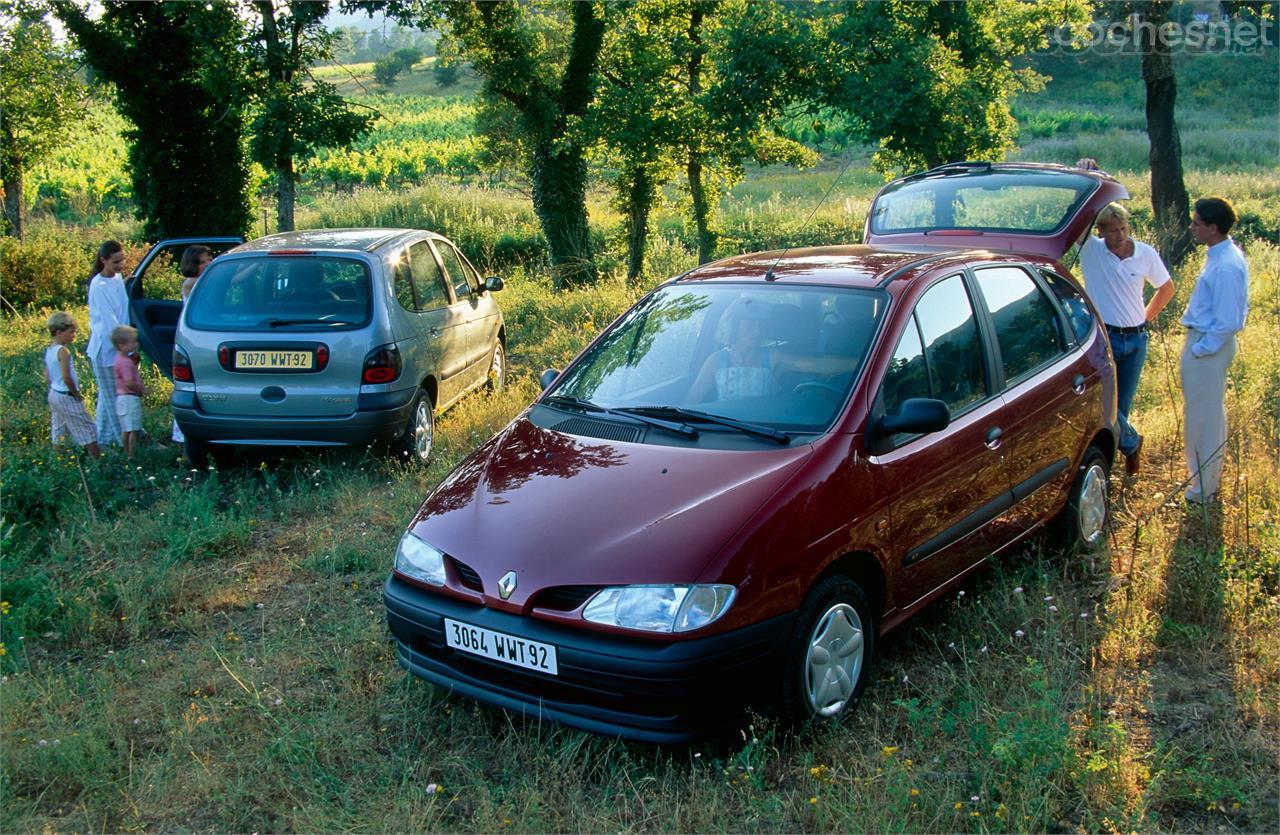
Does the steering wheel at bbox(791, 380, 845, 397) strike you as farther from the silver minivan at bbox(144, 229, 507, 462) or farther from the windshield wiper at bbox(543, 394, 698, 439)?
the silver minivan at bbox(144, 229, 507, 462)

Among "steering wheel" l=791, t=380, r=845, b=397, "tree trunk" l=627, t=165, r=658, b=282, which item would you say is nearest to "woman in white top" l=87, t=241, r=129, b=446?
"steering wheel" l=791, t=380, r=845, b=397

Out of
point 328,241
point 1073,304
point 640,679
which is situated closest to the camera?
point 640,679

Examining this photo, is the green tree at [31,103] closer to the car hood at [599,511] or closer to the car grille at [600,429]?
the car grille at [600,429]

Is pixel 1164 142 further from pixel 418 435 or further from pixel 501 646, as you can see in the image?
pixel 501 646

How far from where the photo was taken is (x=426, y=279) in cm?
902

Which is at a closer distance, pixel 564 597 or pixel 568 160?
pixel 564 597

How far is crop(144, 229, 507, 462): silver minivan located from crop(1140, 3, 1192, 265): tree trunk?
11385 mm

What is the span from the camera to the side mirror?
4270 millimetres

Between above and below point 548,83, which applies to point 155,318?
below

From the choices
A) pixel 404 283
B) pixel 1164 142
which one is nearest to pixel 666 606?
pixel 404 283

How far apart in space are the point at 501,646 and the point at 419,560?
62 centimetres

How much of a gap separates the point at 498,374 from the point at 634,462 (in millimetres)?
6713

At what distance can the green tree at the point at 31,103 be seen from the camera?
22.8 m

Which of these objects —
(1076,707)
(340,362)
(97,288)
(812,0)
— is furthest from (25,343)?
(1076,707)
